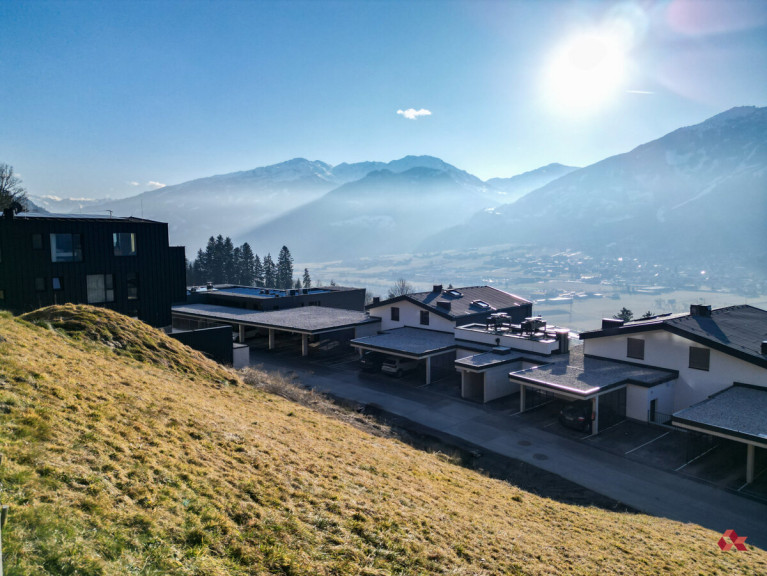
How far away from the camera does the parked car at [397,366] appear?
120 feet

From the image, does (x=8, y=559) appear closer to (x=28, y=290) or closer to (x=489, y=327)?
(x=28, y=290)

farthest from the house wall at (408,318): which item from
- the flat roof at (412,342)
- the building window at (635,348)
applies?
the building window at (635,348)

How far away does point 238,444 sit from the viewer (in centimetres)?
1205

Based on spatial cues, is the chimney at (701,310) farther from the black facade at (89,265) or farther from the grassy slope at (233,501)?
the black facade at (89,265)

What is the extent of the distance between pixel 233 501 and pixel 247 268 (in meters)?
99.7

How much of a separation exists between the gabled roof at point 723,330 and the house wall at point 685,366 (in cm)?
49

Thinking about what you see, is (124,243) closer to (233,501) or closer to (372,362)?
(372,362)

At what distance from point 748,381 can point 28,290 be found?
1742 inches

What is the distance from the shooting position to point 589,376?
2809 cm

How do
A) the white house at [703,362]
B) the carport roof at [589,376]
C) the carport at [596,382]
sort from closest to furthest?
the white house at [703,362], the carport at [596,382], the carport roof at [589,376]

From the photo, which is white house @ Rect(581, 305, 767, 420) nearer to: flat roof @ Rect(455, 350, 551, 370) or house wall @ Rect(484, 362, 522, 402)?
flat roof @ Rect(455, 350, 551, 370)

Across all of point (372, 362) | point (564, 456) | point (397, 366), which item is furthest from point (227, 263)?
point (564, 456)

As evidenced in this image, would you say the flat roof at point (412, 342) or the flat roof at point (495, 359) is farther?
the flat roof at point (412, 342)

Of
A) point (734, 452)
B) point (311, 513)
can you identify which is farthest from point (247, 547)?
point (734, 452)
